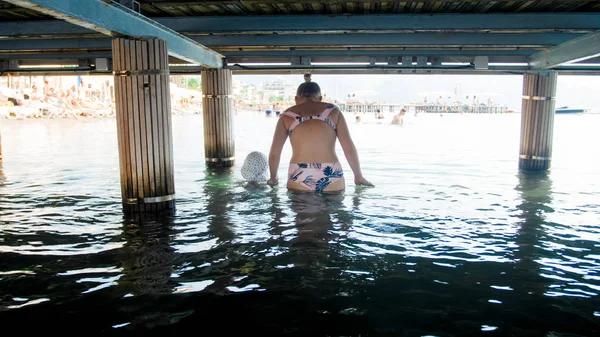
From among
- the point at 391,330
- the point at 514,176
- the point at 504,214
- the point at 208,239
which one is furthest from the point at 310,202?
the point at 514,176

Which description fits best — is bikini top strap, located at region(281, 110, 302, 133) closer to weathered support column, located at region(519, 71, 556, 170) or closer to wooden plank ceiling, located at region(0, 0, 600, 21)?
wooden plank ceiling, located at region(0, 0, 600, 21)

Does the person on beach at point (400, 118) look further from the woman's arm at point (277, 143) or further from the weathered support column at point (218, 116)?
the woman's arm at point (277, 143)

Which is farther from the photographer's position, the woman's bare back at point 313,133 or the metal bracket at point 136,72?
the metal bracket at point 136,72

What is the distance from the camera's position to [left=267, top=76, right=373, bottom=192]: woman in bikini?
771cm

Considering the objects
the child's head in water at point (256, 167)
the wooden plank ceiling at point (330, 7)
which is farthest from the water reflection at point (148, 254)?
the child's head in water at point (256, 167)

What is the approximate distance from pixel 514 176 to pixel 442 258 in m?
8.53

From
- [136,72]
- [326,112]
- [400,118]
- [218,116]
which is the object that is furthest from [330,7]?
[400,118]

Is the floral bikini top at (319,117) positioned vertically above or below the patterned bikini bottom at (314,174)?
above

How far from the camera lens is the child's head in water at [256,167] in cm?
1191

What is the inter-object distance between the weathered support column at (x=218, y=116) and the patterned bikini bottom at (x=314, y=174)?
7642 mm

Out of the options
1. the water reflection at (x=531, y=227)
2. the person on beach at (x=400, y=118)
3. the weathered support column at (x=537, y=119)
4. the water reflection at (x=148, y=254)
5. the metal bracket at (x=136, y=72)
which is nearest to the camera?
the water reflection at (x=148, y=254)

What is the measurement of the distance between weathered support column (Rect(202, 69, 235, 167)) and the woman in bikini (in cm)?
744

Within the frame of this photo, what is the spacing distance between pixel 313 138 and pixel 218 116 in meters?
8.20

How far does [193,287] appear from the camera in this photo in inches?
189
